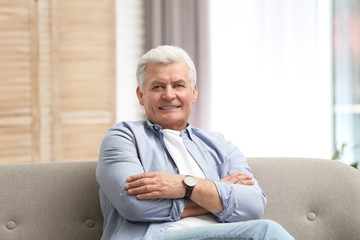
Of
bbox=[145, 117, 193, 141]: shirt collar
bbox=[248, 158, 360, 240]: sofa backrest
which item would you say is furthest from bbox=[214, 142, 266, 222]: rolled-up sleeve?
bbox=[145, 117, 193, 141]: shirt collar

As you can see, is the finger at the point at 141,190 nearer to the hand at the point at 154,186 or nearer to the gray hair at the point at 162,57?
the hand at the point at 154,186

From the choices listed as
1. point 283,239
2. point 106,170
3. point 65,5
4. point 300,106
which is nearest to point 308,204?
point 283,239

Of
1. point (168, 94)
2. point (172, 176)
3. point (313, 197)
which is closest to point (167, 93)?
point (168, 94)

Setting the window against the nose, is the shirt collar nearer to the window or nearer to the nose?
the nose

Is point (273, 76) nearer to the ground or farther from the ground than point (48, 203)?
farther from the ground

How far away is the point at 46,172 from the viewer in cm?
190

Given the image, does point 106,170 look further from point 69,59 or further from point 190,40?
point 190,40

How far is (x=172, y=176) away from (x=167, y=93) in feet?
1.32

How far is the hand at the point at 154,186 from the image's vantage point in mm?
1666

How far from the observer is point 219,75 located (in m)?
4.58

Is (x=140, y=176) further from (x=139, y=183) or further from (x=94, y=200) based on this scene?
(x=94, y=200)

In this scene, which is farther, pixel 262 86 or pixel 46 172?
pixel 262 86

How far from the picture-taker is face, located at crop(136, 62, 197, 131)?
1991 mm

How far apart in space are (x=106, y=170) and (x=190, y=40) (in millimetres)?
3102
